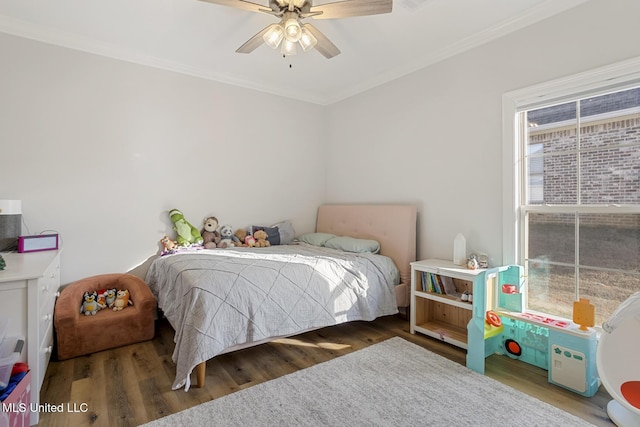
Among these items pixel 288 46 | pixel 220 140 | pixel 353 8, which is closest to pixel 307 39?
pixel 288 46

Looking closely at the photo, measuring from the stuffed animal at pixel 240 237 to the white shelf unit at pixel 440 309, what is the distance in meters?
1.85

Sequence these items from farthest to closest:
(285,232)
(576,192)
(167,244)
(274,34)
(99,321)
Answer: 1. (285,232)
2. (167,244)
3. (99,321)
4. (576,192)
5. (274,34)

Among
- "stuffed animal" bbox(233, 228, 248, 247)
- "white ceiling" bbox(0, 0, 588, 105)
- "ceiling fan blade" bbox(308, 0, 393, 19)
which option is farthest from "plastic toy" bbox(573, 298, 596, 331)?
"stuffed animal" bbox(233, 228, 248, 247)

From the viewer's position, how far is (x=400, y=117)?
10.8 ft

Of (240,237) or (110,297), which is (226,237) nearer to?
(240,237)

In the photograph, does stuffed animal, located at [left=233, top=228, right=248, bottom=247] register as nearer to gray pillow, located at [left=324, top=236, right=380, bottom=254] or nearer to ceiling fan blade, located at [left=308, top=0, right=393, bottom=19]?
gray pillow, located at [left=324, top=236, right=380, bottom=254]

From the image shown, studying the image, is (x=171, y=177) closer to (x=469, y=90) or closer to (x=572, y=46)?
(x=469, y=90)

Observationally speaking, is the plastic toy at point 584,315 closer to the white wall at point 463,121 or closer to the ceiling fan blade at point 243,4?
the white wall at point 463,121

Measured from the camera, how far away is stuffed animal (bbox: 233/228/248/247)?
11.5ft

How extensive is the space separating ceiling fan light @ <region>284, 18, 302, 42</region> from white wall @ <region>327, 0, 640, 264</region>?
1571 millimetres

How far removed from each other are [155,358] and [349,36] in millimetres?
2914

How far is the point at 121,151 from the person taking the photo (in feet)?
9.70

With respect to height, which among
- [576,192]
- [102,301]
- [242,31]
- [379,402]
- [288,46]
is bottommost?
[379,402]

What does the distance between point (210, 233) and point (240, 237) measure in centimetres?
33
